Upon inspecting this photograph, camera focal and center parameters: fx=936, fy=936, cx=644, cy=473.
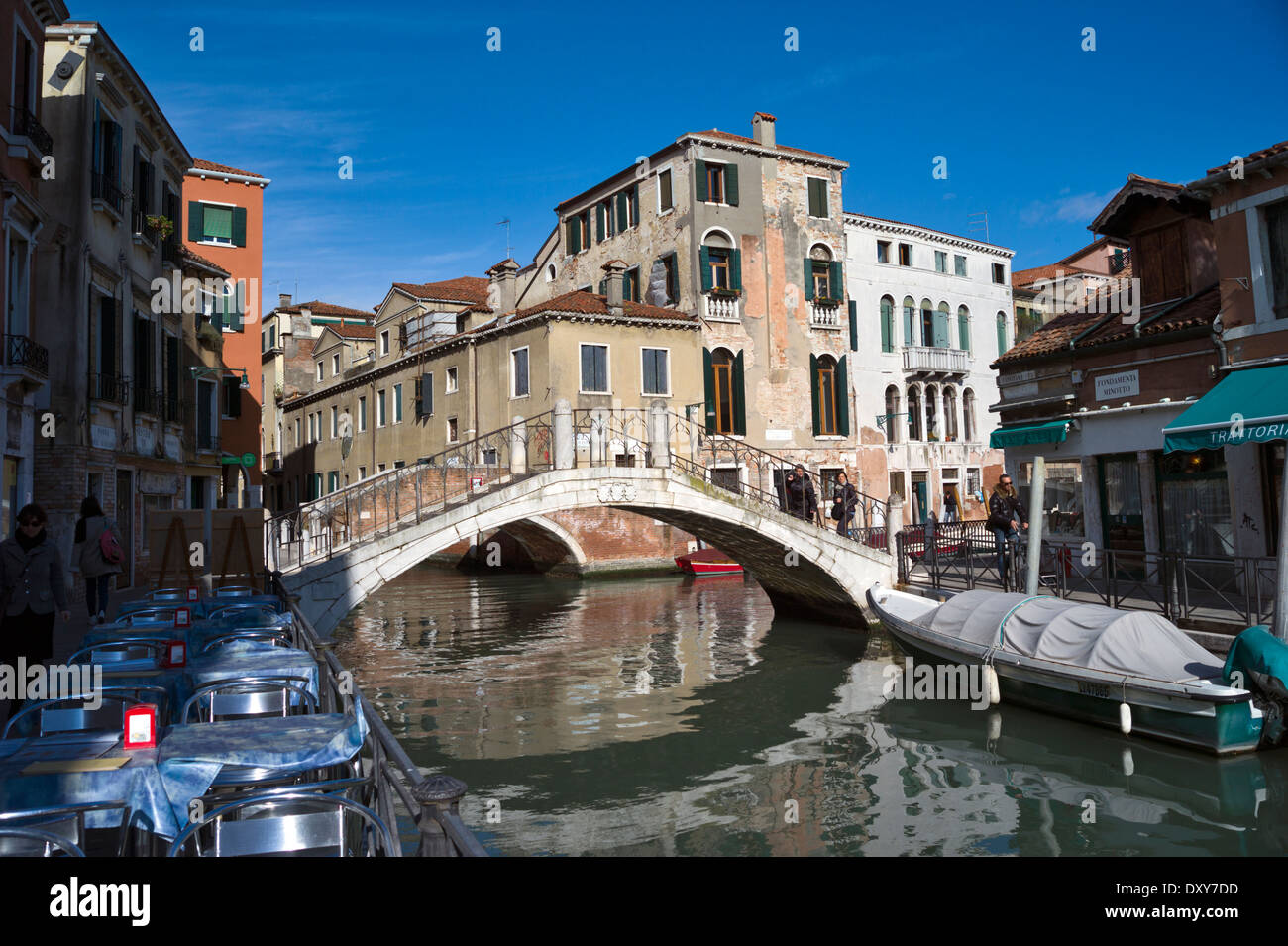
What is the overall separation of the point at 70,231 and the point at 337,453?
820 inches

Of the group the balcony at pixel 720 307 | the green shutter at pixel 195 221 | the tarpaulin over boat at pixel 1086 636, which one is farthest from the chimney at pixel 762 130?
the tarpaulin over boat at pixel 1086 636

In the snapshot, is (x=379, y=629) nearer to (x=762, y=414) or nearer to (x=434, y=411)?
(x=434, y=411)

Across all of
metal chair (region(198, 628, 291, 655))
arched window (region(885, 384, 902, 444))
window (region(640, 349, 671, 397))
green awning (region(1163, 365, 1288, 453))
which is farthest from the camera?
arched window (region(885, 384, 902, 444))

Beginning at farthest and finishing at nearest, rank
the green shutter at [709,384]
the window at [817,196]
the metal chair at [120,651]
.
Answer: the window at [817,196], the green shutter at [709,384], the metal chair at [120,651]

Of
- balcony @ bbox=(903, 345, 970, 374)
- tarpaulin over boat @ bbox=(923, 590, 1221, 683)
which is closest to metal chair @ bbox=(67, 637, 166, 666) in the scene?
tarpaulin over boat @ bbox=(923, 590, 1221, 683)

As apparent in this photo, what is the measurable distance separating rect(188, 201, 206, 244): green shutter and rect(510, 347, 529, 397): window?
770cm

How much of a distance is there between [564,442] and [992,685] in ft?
23.0

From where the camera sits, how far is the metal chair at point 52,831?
96.9 inches

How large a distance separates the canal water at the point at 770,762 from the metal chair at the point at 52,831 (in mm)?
4078

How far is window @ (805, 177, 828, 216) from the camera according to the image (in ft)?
89.5

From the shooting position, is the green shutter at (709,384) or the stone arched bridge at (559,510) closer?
the stone arched bridge at (559,510)

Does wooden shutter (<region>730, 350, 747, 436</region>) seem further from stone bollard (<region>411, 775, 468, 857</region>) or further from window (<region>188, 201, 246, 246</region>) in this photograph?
stone bollard (<region>411, 775, 468, 857</region>)

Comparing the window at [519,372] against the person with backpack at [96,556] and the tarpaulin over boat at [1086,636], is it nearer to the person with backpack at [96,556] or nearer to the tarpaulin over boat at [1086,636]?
the person with backpack at [96,556]
